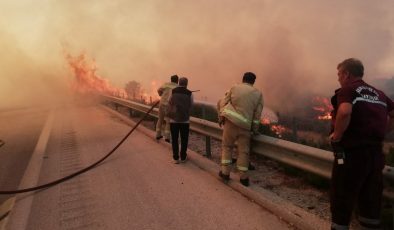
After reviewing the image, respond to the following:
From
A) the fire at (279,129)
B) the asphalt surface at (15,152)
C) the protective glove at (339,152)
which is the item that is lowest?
the asphalt surface at (15,152)

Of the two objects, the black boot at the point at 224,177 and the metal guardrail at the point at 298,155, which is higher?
the metal guardrail at the point at 298,155

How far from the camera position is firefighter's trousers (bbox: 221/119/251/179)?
6188 millimetres

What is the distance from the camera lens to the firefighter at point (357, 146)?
3.73 metres

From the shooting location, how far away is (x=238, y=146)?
6.37 metres

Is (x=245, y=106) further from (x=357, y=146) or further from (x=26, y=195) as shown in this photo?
(x=26, y=195)

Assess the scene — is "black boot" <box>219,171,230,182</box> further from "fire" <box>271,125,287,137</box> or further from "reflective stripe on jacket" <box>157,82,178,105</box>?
"reflective stripe on jacket" <box>157,82,178,105</box>

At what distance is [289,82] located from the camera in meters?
48.3

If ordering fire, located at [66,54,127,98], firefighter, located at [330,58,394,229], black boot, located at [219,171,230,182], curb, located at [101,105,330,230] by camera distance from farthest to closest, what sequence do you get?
fire, located at [66,54,127,98] → black boot, located at [219,171,230,182] → curb, located at [101,105,330,230] → firefighter, located at [330,58,394,229]

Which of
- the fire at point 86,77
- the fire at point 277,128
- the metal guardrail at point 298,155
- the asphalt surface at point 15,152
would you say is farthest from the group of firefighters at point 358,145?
the fire at point 86,77

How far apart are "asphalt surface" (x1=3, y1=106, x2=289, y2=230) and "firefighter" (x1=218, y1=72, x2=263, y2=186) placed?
1.37ft

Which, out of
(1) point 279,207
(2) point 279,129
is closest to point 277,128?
(2) point 279,129

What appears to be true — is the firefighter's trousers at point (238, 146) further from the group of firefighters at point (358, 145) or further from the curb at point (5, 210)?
the curb at point (5, 210)

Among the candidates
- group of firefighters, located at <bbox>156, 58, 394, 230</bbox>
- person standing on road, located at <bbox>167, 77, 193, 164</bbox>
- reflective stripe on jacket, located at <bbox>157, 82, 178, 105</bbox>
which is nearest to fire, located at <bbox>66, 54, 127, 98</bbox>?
reflective stripe on jacket, located at <bbox>157, 82, 178, 105</bbox>

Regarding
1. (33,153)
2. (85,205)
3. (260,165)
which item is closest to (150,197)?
(85,205)
